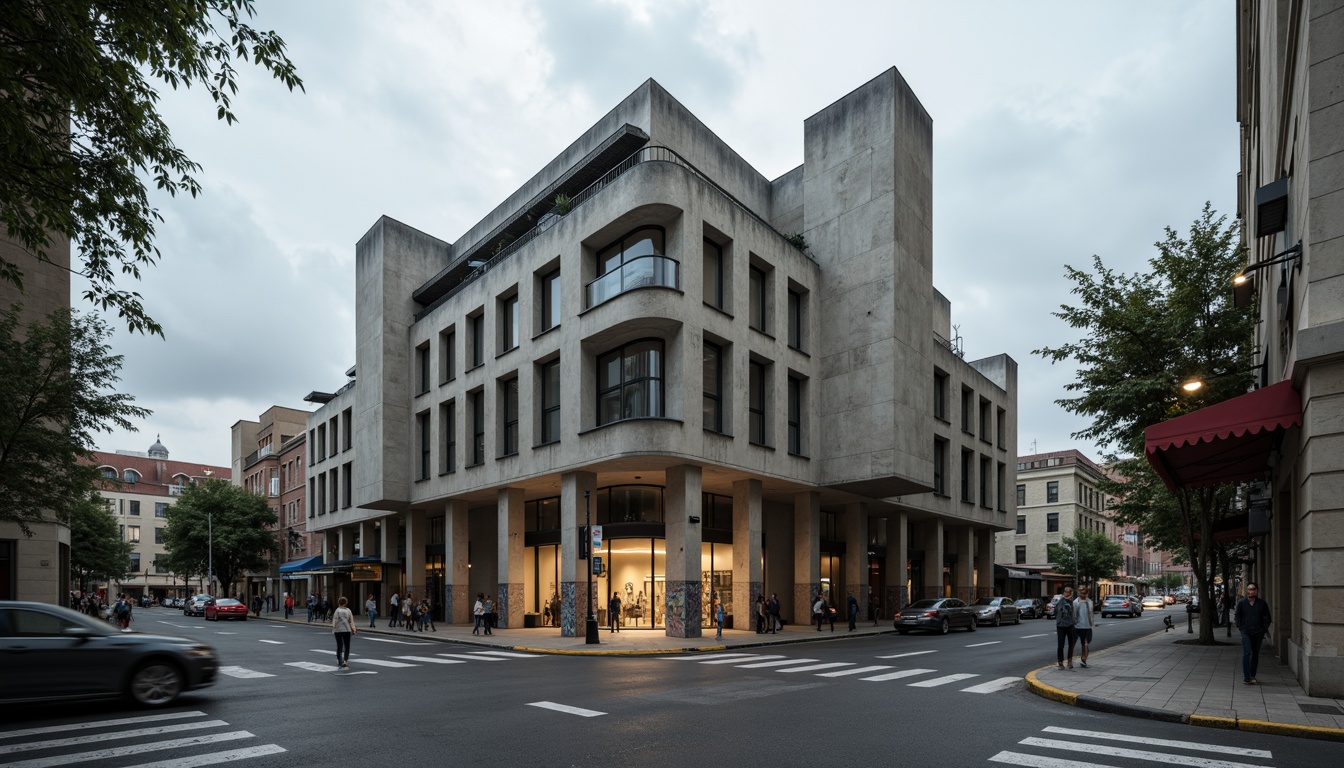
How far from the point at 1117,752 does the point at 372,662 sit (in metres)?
16.9

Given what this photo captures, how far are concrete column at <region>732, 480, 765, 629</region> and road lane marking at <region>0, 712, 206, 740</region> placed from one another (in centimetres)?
2116

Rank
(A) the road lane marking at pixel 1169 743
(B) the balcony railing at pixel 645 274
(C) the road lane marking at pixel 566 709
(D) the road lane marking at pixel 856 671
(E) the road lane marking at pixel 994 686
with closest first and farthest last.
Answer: (A) the road lane marking at pixel 1169 743, (C) the road lane marking at pixel 566 709, (E) the road lane marking at pixel 994 686, (D) the road lane marking at pixel 856 671, (B) the balcony railing at pixel 645 274

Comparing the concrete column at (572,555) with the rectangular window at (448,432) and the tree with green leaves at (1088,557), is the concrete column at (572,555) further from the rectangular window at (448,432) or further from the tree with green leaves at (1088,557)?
the tree with green leaves at (1088,557)

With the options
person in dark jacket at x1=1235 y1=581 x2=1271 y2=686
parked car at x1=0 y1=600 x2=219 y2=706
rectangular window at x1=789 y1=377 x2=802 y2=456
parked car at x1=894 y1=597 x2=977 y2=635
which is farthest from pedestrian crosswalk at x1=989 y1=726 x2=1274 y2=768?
rectangular window at x1=789 y1=377 x2=802 y2=456

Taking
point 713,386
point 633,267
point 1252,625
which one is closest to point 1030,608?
point 713,386

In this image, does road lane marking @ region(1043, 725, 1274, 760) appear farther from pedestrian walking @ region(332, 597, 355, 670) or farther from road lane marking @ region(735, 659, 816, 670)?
pedestrian walking @ region(332, 597, 355, 670)

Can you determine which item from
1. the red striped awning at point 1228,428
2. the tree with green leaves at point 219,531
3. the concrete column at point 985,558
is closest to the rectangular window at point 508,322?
the red striped awning at point 1228,428

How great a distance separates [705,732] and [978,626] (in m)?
31.8

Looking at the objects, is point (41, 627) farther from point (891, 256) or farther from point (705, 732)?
point (891, 256)

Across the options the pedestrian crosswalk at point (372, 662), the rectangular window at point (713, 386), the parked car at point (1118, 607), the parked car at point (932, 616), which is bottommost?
the parked car at point (1118, 607)

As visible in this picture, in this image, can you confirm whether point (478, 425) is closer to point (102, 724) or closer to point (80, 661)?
point (80, 661)

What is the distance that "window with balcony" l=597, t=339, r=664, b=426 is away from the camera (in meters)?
28.4

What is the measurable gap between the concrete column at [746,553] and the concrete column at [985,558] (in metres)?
29.4

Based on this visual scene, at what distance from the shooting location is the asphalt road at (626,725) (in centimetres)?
895
